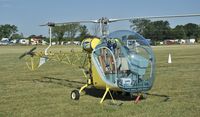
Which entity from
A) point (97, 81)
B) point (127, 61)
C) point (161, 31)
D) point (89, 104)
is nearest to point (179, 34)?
point (161, 31)

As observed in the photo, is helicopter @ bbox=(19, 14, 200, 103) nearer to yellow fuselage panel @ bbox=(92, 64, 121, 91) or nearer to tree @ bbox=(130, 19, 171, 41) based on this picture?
yellow fuselage panel @ bbox=(92, 64, 121, 91)

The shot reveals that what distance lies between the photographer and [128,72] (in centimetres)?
1224

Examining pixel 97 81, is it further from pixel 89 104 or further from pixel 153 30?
pixel 153 30

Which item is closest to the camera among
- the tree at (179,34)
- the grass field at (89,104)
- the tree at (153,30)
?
the grass field at (89,104)

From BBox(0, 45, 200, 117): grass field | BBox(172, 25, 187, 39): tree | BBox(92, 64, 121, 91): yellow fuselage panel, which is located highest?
BBox(172, 25, 187, 39): tree

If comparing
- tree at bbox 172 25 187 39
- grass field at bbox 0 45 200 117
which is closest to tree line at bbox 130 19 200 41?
tree at bbox 172 25 187 39

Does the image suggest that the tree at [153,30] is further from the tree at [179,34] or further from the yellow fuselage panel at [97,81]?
the yellow fuselage panel at [97,81]

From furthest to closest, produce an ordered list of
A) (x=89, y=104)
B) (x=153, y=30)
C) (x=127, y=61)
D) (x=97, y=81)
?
1. (x=153, y=30)
2. (x=97, y=81)
3. (x=127, y=61)
4. (x=89, y=104)

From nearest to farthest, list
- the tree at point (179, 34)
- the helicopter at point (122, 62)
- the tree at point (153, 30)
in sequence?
the helicopter at point (122, 62)
the tree at point (153, 30)
the tree at point (179, 34)

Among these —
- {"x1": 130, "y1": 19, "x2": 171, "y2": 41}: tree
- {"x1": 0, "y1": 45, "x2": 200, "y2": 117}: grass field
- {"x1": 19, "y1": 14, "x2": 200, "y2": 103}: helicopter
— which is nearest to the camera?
{"x1": 0, "y1": 45, "x2": 200, "y2": 117}: grass field

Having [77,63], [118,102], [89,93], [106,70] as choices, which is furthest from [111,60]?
[77,63]

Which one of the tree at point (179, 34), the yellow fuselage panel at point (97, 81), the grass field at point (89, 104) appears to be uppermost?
the tree at point (179, 34)

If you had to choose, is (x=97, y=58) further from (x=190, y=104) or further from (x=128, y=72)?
(x=190, y=104)

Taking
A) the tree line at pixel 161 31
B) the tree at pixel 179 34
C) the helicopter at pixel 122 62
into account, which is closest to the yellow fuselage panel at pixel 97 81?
the helicopter at pixel 122 62
